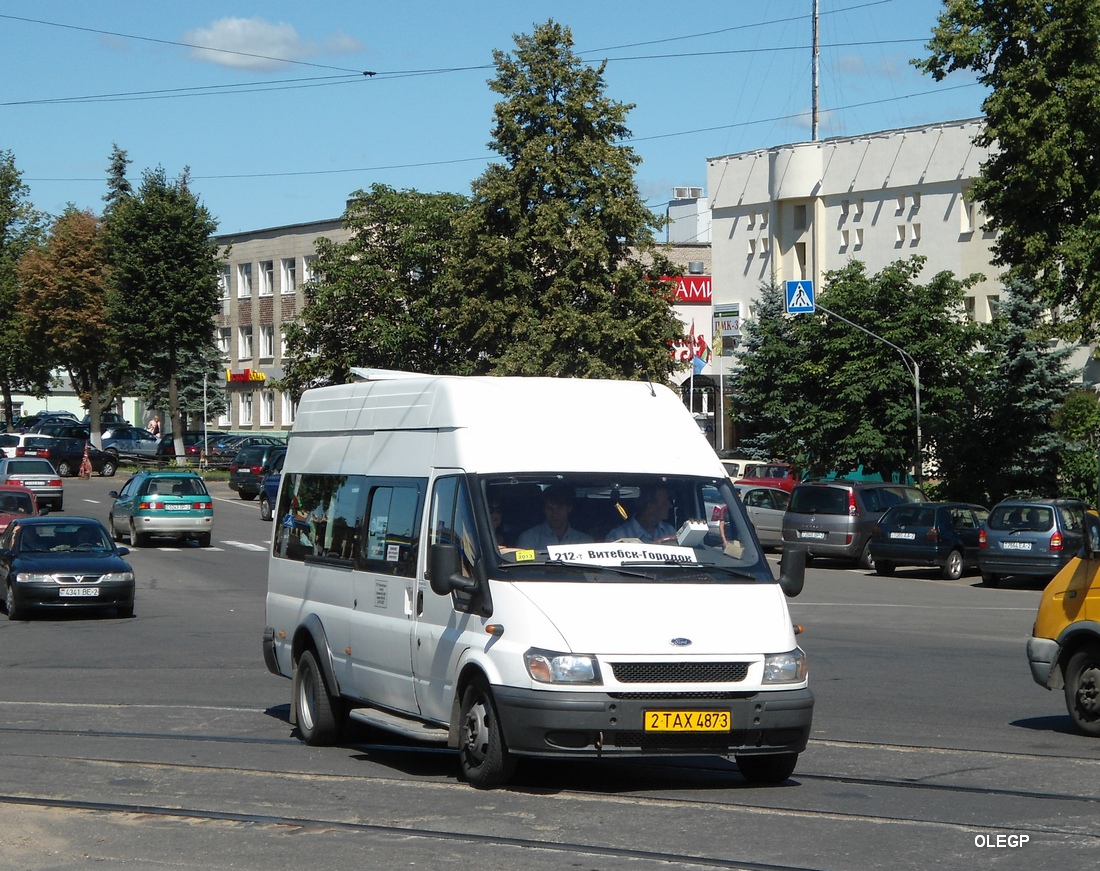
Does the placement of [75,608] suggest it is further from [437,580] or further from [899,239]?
[899,239]

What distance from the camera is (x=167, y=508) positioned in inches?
1474

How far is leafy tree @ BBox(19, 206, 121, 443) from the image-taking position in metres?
76.7

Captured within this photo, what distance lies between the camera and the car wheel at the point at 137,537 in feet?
124

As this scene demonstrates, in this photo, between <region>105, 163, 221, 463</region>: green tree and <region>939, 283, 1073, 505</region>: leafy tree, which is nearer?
<region>939, 283, 1073, 505</region>: leafy tree

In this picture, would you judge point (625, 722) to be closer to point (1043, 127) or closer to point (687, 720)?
point (687, 720)

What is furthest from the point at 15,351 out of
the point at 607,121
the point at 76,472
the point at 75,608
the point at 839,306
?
the point at 75,608

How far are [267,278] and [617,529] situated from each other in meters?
84.3

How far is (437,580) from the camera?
8.86m

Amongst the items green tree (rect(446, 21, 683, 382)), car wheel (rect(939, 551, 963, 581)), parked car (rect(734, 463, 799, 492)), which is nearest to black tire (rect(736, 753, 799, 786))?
car wheel (rect(939, 551, 963, 581))

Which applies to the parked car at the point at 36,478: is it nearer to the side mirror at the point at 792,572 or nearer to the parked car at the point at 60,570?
the parked car at the point at 60,570

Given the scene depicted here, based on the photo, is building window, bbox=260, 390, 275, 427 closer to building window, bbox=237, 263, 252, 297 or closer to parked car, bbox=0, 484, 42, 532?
building window, bbox=237, 263, 252, 297

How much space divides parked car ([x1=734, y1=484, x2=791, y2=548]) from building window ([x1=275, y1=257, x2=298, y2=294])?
55.3 m

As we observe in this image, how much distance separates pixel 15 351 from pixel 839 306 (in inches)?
2179

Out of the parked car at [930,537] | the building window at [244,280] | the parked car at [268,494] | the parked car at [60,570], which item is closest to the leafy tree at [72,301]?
the building window at [244,280]
